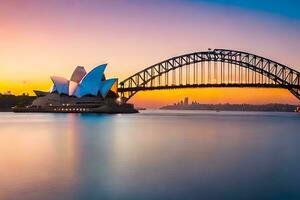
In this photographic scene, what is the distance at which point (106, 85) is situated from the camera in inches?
4163

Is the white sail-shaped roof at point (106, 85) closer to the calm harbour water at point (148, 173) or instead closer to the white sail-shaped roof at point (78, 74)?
the white sail-shaped roof at point (78, 74)

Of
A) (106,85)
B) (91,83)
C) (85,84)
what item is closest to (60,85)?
(85,84)

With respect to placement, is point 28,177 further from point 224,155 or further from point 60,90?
point 60,90

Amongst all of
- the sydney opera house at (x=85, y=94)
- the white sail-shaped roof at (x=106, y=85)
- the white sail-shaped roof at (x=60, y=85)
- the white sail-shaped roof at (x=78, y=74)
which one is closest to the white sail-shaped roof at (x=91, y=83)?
the sydney opera house at (x=85, y=94)

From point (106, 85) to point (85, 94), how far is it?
19.4 feet

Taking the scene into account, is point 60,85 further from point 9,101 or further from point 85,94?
point 9,101

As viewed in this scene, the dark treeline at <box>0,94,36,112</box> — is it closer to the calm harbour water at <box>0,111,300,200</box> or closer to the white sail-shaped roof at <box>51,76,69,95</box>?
the white sail-shaped roof at <box>51,76,69,95</box>

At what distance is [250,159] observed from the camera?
21.2m

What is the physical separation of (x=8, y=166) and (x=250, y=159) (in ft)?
39.4

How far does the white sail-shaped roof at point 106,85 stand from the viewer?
105 m

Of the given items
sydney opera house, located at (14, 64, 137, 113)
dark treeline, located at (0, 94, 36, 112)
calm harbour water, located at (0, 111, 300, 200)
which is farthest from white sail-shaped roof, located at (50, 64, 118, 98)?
calm harbour water, located at (0, 111, 300, 200)

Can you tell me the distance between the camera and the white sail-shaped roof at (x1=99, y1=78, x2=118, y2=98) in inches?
4137

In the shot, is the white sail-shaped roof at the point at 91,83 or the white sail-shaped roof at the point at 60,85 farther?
the white sail-shaped roof at the point at 60,85

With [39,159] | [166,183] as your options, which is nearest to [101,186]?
[166,183]
